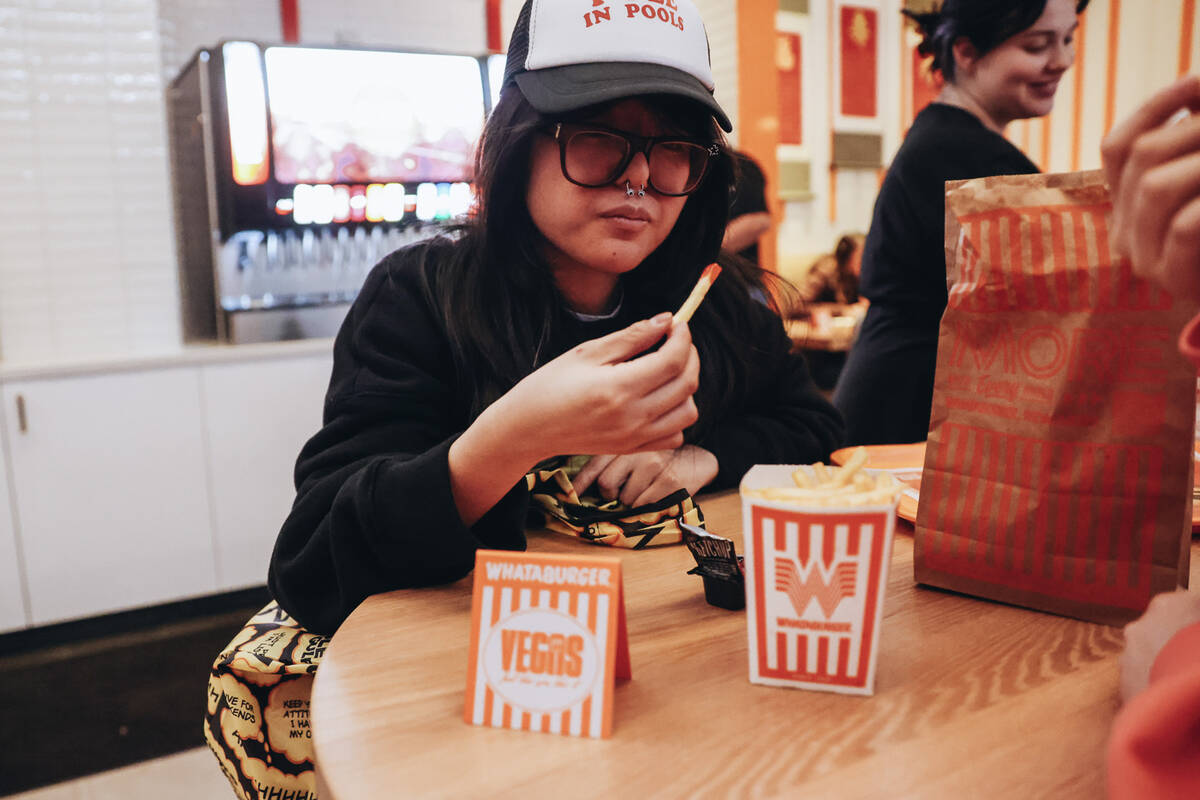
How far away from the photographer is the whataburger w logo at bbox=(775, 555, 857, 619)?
A: 2.04 feet

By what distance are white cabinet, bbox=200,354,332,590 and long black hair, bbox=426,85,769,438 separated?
1.87m

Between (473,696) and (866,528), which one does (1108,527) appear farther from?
(473,696)

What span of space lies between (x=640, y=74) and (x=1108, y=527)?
0.65 m

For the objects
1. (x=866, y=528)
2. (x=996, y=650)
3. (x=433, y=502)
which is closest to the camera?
(x=866, y=528)

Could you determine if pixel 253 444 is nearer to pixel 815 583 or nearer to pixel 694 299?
pixel 694 299

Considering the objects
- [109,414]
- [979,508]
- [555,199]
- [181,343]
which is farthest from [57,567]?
[979,508]

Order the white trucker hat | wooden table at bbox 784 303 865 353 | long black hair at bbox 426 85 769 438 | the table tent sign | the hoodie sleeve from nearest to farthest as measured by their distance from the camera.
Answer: the table tent sign → the hoodie sleeve → the white trucker hat → long black hair at bbox 426 85 769 438 → wooden table at bbox 784 303 865 353

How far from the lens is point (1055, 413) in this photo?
0.75 metres

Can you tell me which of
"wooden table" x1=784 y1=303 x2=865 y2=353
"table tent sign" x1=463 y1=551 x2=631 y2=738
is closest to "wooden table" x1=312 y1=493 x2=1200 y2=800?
"table tent sign" x1=463 y1=551 x2=631 y2=738

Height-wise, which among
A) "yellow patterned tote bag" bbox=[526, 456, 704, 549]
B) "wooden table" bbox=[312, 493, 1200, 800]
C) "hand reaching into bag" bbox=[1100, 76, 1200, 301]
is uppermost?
"hand reaching into bag" bbox=[1100, 76, 1200, 301]

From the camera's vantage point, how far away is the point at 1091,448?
2.45ft

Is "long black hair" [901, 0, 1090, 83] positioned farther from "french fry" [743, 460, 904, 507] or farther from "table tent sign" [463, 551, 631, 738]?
"table tent sign" [463, 551, 631, 738]

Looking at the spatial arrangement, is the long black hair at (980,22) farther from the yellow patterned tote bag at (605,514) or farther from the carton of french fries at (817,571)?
the carton of french fries at (817,571)

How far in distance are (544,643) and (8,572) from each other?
2585 millimetres
